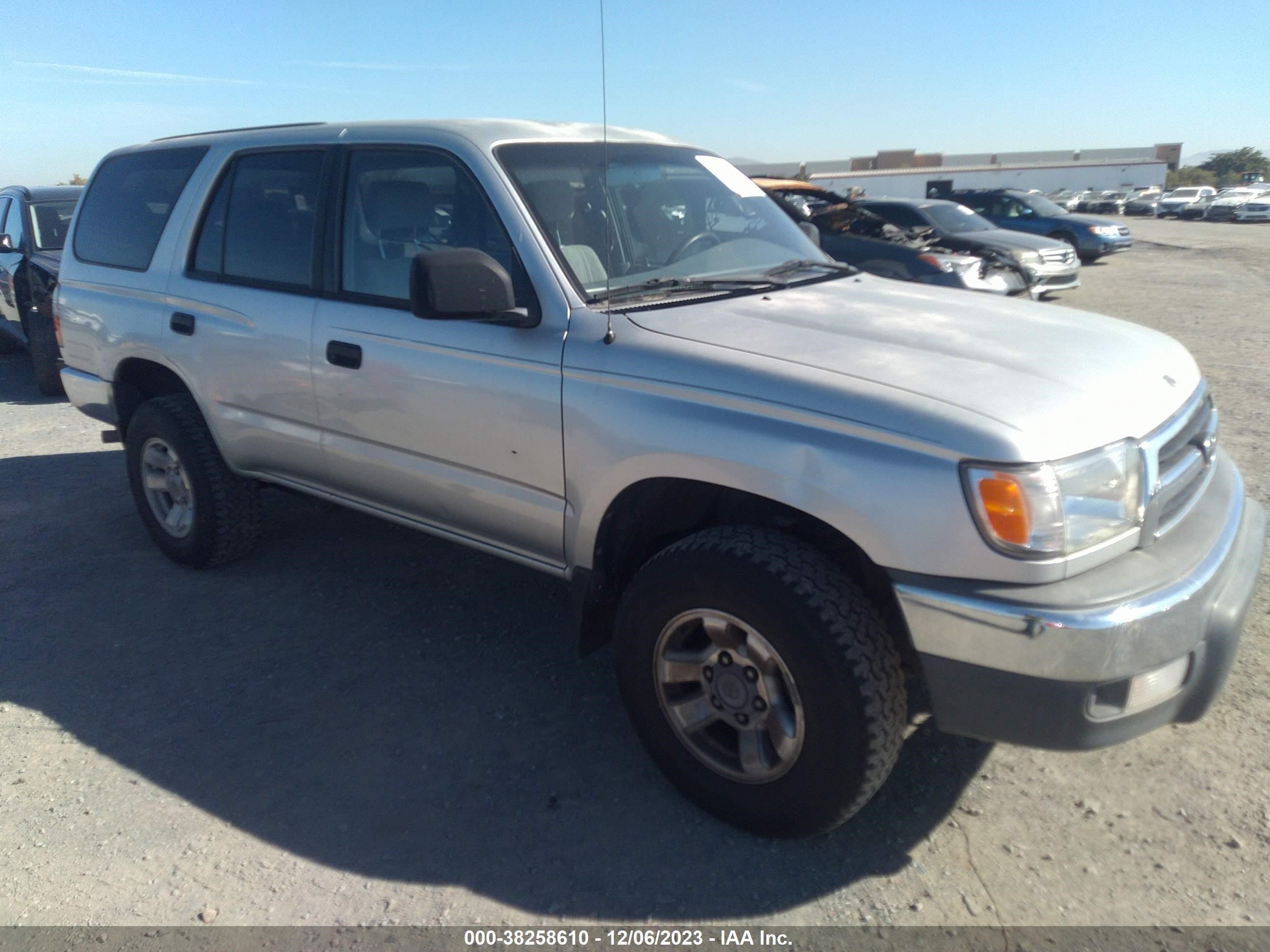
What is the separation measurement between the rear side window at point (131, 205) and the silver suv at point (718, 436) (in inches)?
3.5

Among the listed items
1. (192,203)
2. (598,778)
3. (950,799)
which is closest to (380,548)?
(192,203)

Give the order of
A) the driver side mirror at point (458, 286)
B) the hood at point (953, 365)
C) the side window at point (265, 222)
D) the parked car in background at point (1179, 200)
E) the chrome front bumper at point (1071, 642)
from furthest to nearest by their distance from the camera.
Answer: the parked car in background at point (1179, 200)
the side window at point (265, 222)
the driver side mirror at point (458, 286)
the hood at point (953, 365)
the chrome front bumper at point (1071, 642)

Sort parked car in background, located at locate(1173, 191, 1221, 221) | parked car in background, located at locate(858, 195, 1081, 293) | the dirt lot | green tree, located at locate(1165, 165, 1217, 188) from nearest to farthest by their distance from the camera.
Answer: the dirt lot < parked car in background, located at locate(858, 195, 1081, 293) < parked car in background, located at locate(1173, 191, 1221, 221) < green tree, located at locate(1165, 165, 1217, 188)

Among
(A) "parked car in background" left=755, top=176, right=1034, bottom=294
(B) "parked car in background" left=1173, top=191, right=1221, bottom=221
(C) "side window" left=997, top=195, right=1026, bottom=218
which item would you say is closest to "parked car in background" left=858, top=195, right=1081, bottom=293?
(A) "parked car in background" left=755, top=176, right=1034, bottom=294

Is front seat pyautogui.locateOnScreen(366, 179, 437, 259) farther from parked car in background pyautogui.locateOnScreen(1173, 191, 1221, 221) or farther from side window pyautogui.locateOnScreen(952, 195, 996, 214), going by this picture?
parked car in background pyautogui.locateOnScreen(1173, 191, 1221, 221)

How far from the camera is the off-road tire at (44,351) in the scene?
28.2ft

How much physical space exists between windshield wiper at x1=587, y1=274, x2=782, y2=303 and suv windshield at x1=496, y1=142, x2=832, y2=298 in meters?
0.01

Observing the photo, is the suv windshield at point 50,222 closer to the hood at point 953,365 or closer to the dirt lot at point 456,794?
the dirt lot at point 456,794

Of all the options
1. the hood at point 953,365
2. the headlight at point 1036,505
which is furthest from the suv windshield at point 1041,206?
the headlight at point 1036,505

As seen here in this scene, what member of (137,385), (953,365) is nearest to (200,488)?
(137,385)

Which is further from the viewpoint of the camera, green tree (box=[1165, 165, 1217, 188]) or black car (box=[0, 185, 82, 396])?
green tree (box=[1165, 165, 1217, 188])

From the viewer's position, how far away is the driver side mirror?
2.86 m

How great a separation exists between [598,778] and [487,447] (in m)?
1.12

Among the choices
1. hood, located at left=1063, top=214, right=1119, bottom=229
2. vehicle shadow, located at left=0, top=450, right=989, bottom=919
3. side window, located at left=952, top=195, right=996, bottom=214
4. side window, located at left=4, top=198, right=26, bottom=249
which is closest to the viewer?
vehicle shadow, located at left=0, top=450, right=989, bottom=919
